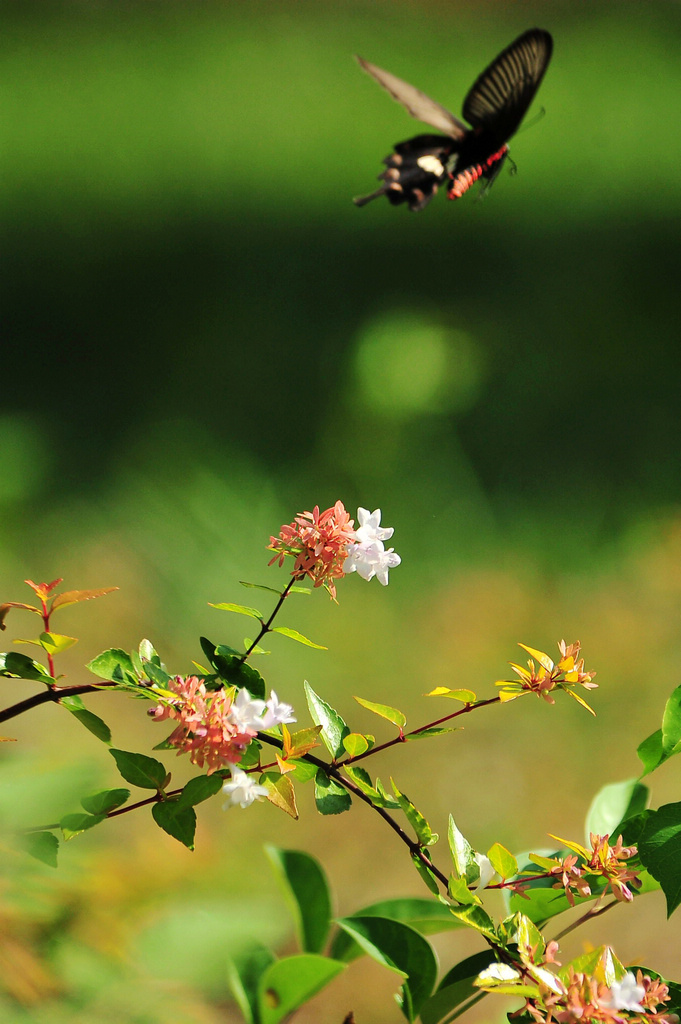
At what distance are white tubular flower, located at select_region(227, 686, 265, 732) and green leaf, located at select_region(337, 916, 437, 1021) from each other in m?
0.14

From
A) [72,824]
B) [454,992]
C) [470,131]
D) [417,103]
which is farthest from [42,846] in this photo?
[470,131]

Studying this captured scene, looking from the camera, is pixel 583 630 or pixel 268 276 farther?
pixel 268 276

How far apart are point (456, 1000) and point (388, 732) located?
86 centimetres

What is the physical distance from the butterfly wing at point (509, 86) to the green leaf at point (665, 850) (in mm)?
934

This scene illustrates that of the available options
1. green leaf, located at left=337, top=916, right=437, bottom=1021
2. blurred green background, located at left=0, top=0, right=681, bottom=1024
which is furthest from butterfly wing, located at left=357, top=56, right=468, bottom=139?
green leaf, located at left=337, top=916, right=437, bottom=1021

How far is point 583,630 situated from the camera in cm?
148

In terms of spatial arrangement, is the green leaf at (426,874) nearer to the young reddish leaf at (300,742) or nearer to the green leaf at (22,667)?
the young reddish leaf at (300,742)

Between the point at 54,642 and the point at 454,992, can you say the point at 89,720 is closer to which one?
the point at 54,642

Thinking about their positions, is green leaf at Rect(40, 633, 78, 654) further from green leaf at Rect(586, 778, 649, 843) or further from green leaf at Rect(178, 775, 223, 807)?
green leaf at Rect(586, 778, 649, 843)

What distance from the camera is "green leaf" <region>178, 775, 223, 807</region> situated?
434 millimetres

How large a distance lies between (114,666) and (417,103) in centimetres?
99

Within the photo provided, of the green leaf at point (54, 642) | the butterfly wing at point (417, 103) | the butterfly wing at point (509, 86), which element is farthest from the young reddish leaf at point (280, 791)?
the butterfly wing at point (509, 86)

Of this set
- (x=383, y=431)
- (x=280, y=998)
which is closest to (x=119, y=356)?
(x=383, y=431)

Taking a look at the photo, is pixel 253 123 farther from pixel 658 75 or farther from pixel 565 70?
pixel 658 75
